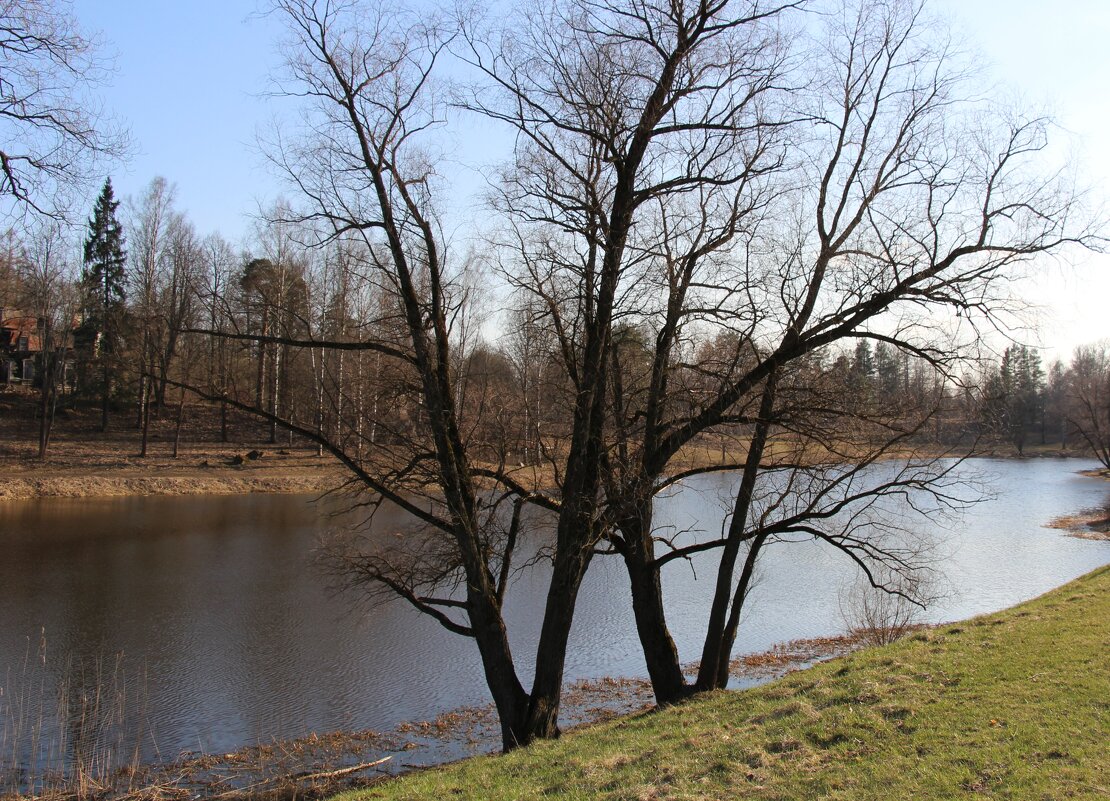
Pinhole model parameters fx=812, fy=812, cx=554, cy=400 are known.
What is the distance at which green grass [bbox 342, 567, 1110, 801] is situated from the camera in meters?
4.79

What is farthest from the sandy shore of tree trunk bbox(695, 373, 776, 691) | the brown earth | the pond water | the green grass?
the green grass

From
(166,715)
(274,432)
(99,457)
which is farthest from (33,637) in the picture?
(274,432)

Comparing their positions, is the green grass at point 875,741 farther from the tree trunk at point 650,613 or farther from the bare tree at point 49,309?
the bare tree at point 49,309

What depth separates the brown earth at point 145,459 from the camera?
29.7 meters

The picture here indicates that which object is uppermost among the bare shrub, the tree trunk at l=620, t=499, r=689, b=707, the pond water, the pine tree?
the pine tree

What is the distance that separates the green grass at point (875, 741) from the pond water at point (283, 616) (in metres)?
2.56

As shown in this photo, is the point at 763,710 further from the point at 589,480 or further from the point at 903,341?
the point at 903,341

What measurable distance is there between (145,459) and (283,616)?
2172cm

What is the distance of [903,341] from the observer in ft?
26.6

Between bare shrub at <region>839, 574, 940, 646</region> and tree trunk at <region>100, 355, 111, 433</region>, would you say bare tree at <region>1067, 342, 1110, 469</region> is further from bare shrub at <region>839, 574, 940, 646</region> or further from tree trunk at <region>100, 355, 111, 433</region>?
tree trunk at <region>100, 355, 111, 433</region>

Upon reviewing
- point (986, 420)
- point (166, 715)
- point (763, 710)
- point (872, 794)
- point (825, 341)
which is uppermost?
point (825, 341)

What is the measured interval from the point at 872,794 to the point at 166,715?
31.4 ft

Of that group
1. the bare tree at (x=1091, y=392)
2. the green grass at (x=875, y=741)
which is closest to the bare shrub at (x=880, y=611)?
the green grass at (x=875, y=741)

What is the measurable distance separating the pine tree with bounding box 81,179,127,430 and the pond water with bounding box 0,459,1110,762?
652 inches
